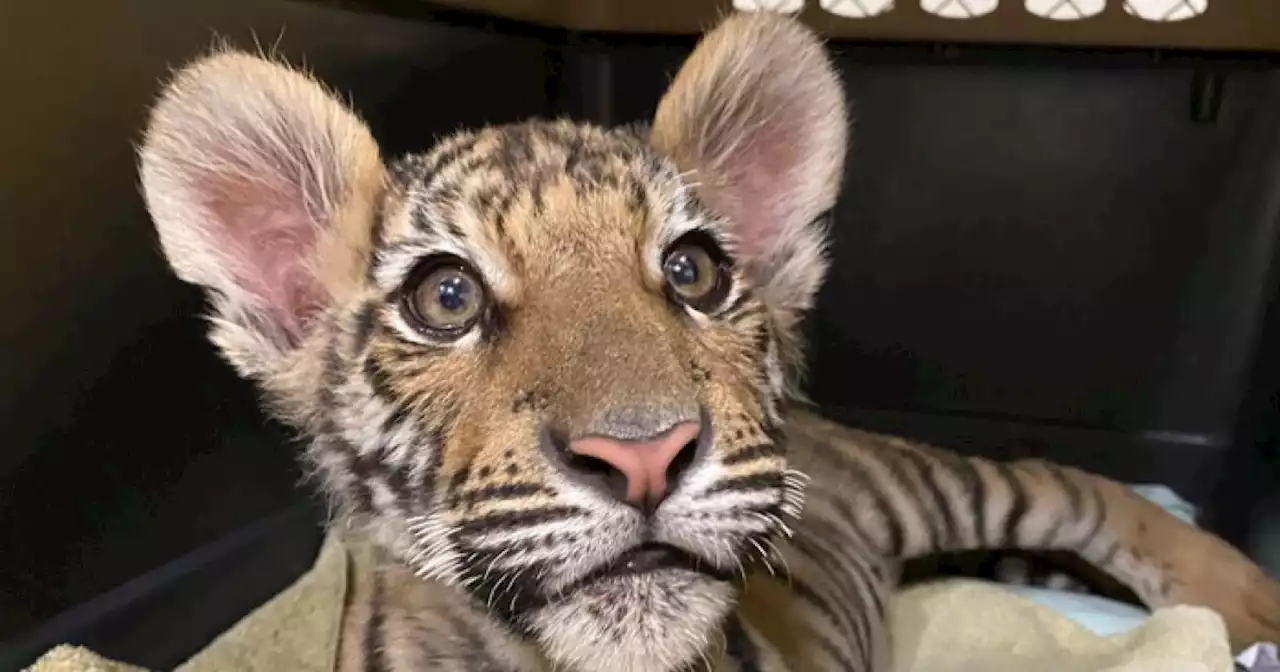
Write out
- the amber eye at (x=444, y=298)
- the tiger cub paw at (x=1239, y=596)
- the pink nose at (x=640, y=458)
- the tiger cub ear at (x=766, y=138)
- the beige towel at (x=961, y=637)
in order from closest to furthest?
the pink nose at (x=640, y=458) → the amber eye at (x=444, y=298) → the tiger cub ear at (x=766, y=138) → the beige towel at (x=961, y=637) → the tiger cub paw at (x=1239, y=596)

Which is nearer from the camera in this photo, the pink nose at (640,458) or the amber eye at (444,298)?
the pink nose at (640,458)

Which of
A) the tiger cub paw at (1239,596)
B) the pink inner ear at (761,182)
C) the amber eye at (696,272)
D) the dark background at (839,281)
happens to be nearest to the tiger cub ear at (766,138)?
the pink inner ear at (761,182)

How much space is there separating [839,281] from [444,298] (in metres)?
1.42

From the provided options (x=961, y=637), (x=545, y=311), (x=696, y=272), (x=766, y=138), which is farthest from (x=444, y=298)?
(x=961, y=637)

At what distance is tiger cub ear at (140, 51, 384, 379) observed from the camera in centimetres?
129

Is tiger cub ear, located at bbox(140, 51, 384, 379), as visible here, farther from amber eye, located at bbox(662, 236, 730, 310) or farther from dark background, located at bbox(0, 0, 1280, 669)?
amber eye, located at bbox(662, 236, 730, 310)

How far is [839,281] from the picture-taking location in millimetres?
2488

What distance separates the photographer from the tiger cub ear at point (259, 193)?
1.29 meters

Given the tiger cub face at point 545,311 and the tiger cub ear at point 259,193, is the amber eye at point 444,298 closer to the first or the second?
the tiger cub face at point 545,311

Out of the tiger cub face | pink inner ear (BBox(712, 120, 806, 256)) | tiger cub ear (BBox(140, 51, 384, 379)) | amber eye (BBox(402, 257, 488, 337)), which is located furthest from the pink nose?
pink inner ear (BBox(712, 120, 806, 256))

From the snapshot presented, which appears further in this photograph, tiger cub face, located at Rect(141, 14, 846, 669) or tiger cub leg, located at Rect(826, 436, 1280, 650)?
tiger cub leg, located at Rect(826, 436, 1280, 650)

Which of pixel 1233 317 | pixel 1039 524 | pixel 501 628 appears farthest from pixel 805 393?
pixel 501 628

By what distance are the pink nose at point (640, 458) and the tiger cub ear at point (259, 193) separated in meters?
0.46

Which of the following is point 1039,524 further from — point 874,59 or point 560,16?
point 560,16
